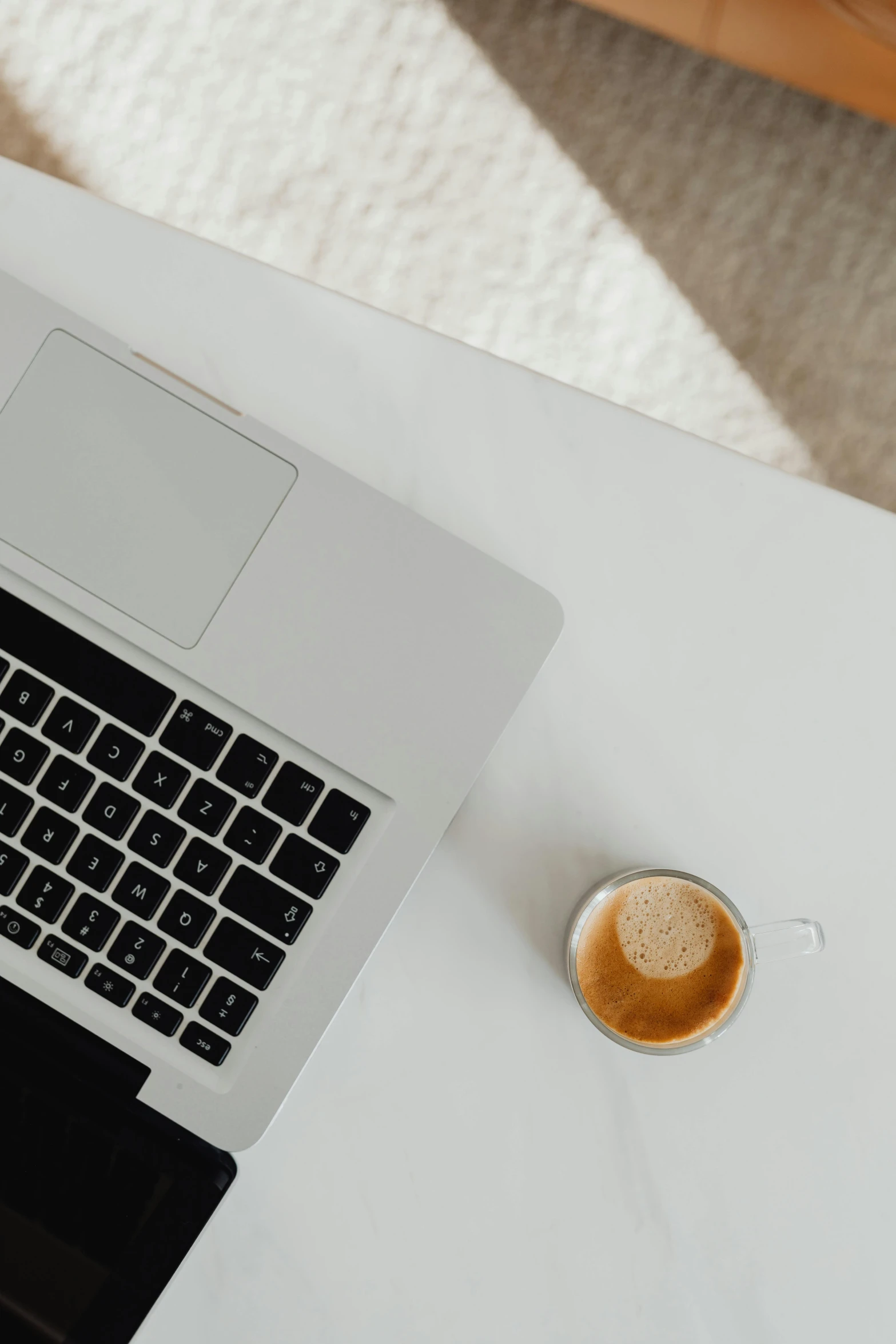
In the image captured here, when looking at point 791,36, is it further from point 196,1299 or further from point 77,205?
point 196,1299

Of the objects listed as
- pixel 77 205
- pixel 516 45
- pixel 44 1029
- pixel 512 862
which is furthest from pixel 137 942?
pixel 516 45

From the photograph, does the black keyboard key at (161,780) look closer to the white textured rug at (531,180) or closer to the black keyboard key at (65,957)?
the black keyboard key at (65,957)

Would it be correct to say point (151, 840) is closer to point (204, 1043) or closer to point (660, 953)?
point (204, 1043)

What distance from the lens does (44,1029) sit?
586 millimetres

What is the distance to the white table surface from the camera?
0.61 m

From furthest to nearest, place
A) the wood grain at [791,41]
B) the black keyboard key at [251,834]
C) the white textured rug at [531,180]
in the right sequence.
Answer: the white textured rug at [531,180] → the wood grain at [791,41] → the black keyboard key at [251,834]

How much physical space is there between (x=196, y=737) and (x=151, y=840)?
59 mm

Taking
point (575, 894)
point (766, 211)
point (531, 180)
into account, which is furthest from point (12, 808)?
point (766, 211)

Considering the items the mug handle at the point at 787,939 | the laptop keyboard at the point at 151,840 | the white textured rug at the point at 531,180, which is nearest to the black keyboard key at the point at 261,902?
the laptop keyboard at the point at 151,840

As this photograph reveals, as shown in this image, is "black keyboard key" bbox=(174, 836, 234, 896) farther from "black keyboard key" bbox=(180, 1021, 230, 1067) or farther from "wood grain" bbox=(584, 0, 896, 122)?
"wood grain" bbox=(584, 0, 896, 122)

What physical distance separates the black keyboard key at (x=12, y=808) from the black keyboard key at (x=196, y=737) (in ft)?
0.26

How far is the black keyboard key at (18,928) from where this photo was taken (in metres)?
0.57

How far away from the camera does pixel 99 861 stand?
562 mm

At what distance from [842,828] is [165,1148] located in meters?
0.42
